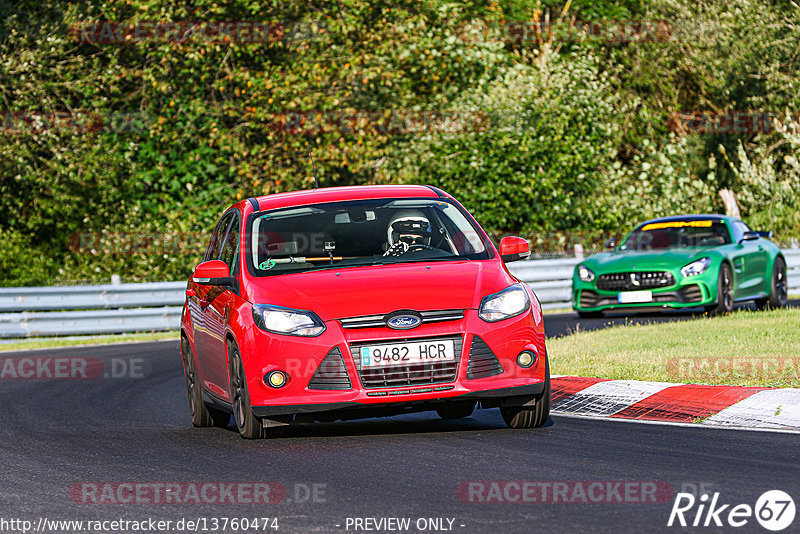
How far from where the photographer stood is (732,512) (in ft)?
19.3

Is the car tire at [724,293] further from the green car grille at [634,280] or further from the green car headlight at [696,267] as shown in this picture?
the green car grille at [634,280]

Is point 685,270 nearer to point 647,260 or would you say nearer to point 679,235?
point 647,260

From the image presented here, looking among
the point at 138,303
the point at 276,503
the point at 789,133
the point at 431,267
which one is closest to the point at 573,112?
the point at 789,133

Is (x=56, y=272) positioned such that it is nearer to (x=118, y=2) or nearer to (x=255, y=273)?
(x=118, y=2)

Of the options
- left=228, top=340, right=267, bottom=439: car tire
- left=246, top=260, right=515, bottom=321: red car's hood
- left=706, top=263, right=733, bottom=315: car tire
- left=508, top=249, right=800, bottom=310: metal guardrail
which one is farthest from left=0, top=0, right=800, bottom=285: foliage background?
left=246, top=260, right=515, bottom=321: red car's hood

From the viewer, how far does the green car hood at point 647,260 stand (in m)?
18.9

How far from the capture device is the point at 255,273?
9.16 m

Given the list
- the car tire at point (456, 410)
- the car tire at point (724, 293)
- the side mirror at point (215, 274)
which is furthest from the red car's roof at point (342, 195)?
the car tire at point (724, 293)

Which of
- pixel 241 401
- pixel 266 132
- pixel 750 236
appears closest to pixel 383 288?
pixel 241 401

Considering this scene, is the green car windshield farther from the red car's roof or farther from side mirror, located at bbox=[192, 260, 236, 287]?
side mirror, located at bbox=[192, 260, 236, 287]

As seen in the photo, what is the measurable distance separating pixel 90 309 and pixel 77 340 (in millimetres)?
1251

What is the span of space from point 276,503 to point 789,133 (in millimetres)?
32373

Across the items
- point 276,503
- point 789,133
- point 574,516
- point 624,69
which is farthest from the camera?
point 624,69

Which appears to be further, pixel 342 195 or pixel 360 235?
pixel 342 195
